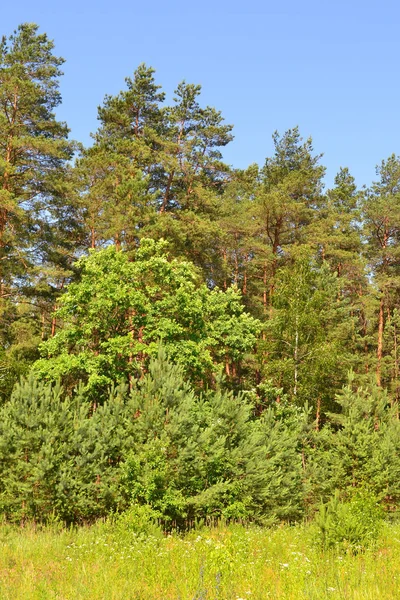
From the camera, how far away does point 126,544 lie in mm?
10047

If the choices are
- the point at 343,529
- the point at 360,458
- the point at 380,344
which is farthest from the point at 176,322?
the point at 380,344

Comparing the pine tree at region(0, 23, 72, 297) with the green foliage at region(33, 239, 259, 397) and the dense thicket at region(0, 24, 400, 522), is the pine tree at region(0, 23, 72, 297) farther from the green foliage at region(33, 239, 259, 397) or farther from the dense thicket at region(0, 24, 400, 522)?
the green foliage at region(33, 239, 259, 397)

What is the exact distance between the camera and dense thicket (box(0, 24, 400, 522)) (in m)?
13.3

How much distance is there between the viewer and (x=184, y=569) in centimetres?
810

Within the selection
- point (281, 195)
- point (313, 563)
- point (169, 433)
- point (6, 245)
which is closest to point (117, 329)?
point (6, 245)

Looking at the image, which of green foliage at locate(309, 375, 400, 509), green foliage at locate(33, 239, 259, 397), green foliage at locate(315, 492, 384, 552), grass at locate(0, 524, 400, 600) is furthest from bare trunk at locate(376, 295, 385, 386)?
green foliage at locate(315, 492, 384, 552)

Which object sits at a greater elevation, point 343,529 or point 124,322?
point 124,322

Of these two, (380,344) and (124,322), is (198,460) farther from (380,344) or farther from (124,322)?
(380,344)

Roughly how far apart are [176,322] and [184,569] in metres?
Answer: 14.9

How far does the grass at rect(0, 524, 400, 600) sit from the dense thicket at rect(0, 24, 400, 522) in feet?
8.41

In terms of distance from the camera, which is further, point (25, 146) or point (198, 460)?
point (25, 146)

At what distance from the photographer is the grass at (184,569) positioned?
6.96 meters

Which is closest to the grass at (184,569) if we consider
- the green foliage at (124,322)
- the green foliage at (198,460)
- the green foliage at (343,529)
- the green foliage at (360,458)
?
the green foliage at (343,529)

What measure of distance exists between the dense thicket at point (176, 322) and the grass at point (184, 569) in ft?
8.41
